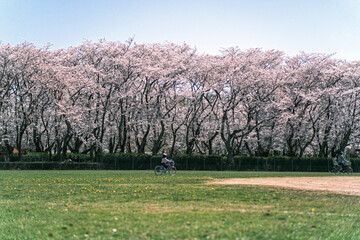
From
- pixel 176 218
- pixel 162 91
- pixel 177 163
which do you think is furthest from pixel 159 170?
pixel 162 91

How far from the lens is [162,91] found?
52.8 metres

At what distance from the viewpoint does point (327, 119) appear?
56.5 m

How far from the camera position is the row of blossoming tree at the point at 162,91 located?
5138 cm

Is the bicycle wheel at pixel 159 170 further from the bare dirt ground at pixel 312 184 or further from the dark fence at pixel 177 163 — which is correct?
the dark fence at pixel 177 163

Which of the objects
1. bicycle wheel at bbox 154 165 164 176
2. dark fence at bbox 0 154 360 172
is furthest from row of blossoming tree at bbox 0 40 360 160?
bicycle wheel at bbox 154 165 164 176

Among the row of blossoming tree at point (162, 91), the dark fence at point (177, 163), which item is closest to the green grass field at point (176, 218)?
the dark fence at point (177, 163)

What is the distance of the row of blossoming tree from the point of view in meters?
51.4

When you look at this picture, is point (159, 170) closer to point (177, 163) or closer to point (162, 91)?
point (177, 163)

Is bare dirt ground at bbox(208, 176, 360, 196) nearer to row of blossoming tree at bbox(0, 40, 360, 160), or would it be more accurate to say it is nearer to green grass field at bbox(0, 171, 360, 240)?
green grass field at bbox(0, 171, 360, 240)

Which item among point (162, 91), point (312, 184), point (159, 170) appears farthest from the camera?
point (162, 91)

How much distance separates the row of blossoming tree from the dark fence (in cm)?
228

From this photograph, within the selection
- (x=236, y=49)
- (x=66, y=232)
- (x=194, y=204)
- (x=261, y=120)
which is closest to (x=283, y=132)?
(x=261, y=120)

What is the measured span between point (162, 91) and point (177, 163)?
910 cm

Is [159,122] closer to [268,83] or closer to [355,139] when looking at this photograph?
[268,83]
